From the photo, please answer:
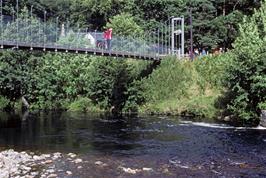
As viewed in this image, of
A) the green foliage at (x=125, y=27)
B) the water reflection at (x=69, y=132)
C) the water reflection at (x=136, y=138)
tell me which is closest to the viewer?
the water reflection at (x=136, y=138)

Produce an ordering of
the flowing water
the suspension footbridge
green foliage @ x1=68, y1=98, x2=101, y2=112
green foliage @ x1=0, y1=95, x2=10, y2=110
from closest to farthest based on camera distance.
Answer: the flowing water → the suspension footbridge → green foliage @ x1=68, y1=98, x2=101, y2=112 → green foliage @ x1=0, y1=95, x2=10, y2=110

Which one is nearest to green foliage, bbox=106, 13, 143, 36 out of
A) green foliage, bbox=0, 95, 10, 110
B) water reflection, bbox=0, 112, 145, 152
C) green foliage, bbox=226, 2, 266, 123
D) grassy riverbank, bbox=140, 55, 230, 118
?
grassy riverbank, bbox=140, 55, 230, 118

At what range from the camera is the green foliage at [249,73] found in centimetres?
4216

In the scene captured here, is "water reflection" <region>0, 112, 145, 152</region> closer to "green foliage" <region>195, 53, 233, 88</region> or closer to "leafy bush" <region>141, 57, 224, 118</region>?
"leafy bush" <region>141, 57, 224, 118</region>

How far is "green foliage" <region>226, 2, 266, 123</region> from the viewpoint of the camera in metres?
42.2

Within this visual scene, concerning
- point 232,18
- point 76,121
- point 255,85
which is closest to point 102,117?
point 76,121

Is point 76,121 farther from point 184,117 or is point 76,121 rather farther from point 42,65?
point 42,65

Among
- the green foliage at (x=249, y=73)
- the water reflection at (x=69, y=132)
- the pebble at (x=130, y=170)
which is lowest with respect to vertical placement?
the water reflection at (x=69, y=132)

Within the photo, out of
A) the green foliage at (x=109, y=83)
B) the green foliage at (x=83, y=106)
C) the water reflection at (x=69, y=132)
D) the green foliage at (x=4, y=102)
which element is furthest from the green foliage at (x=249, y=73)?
the green foliage at (x=4, y=102)

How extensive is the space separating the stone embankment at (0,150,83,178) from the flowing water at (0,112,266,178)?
778 millimetres

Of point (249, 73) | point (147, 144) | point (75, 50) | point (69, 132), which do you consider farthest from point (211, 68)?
point (147, 144)

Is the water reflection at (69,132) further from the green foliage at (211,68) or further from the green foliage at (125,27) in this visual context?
the green foliage at (125,27)

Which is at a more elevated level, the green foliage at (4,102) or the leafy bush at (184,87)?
the leafy bush at (184,87)

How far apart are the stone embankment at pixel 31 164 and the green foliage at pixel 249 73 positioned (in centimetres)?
1872
